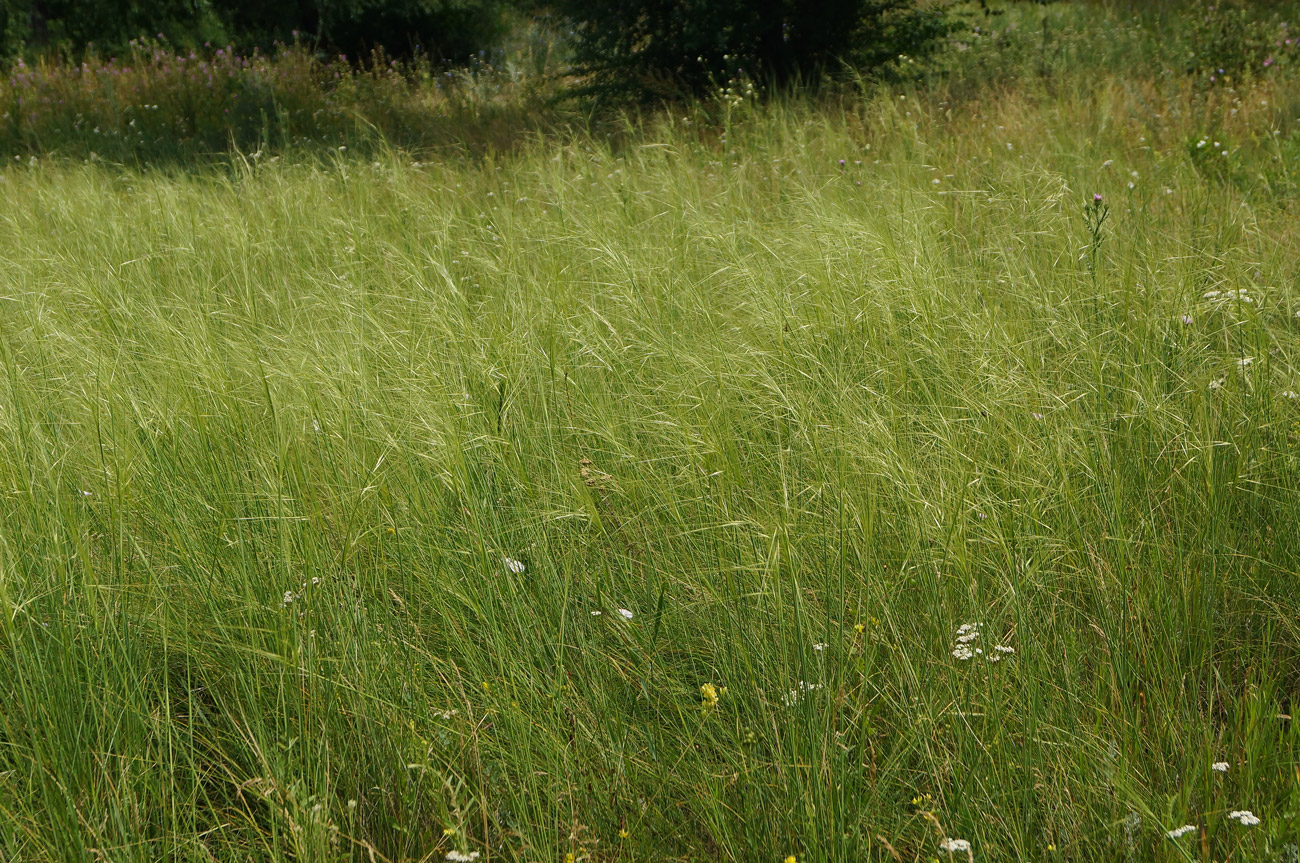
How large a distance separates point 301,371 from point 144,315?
4.11ft

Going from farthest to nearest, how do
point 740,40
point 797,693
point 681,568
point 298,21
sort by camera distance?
1. point 298,21
2. point 740,40
3. point 681,568
4. point 797,693

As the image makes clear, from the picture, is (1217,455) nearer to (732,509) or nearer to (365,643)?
(732,509)

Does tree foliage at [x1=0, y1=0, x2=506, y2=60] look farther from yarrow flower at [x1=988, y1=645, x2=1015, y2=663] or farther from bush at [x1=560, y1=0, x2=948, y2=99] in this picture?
yarrow flower at [x1=988, y1=645, x2=1015, y2=663]

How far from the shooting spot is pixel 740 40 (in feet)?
26.9

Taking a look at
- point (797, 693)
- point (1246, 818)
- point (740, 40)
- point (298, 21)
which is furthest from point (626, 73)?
point (298, 21)

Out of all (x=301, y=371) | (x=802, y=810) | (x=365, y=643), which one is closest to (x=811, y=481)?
(x=802, y=810)

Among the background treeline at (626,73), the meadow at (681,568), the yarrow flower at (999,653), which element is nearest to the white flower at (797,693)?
the meadow at (681,568)

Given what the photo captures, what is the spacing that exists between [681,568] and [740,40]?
7.14 metres

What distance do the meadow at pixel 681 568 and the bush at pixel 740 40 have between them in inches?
200

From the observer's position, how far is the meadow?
1.57 meters

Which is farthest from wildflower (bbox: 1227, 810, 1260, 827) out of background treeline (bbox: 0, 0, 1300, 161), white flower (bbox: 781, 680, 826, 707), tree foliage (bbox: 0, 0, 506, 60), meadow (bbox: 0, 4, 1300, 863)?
tree foliage (bbox: 0, 0, 506, 60)

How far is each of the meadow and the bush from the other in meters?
5.07

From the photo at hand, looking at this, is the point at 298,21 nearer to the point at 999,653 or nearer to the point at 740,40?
the point at 740,40

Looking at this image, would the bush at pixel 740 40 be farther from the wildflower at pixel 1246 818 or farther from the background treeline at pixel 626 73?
the wildflower at pixel 1246 818
